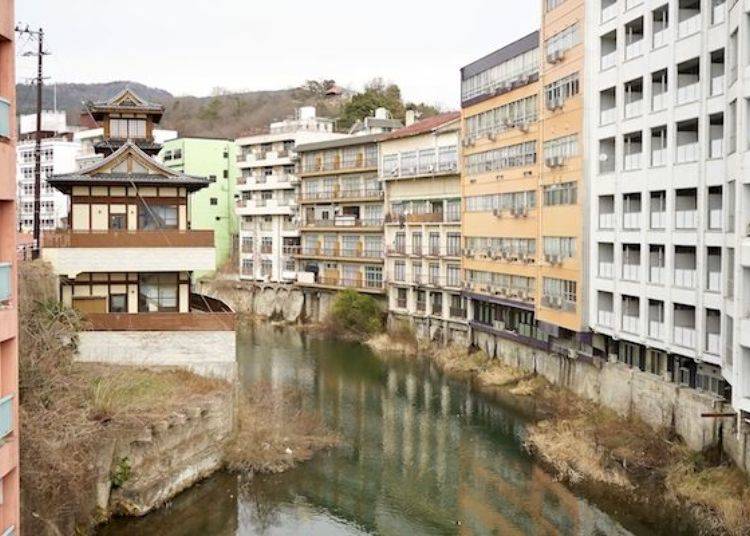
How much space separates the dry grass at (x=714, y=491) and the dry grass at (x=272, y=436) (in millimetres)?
12030

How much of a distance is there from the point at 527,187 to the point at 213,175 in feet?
133

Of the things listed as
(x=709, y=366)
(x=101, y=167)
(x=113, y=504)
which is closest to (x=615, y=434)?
(x=709, y=366)

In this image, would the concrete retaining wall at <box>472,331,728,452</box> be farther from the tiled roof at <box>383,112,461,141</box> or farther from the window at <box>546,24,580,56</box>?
the tiled roof at <box>383,112,461,141</box>

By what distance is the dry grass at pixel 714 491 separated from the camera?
70.7ft

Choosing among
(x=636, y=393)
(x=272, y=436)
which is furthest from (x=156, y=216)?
(x=636, y=393)

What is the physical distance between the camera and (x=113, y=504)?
74.6 ft

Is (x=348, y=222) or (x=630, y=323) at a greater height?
(x=348, y=222)

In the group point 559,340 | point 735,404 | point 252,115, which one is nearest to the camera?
point 735,404

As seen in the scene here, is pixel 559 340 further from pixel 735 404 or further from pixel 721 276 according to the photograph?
pixel 735 404

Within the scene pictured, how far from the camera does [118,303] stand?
3167 cm

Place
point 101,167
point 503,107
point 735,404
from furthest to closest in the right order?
point 503,107, point 101,167, point 735,404

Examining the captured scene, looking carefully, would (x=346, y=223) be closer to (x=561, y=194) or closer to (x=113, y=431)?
(x=561, y=194)

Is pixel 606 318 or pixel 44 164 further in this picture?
pixel 44 164

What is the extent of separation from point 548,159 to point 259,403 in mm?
17004
